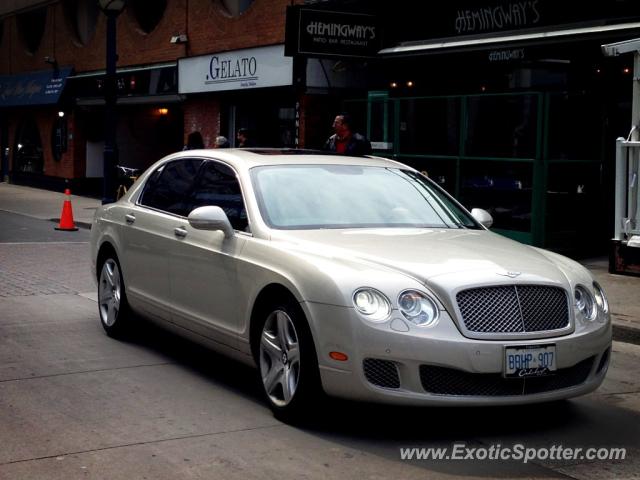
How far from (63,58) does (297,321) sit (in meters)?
26.9

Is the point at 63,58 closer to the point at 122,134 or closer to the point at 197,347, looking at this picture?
the point at 122,134

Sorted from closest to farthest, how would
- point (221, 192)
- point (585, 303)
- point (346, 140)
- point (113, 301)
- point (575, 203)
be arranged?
1. point (585, 303)
2. point (221, 192)
3. point (113, 301)
4. point (346, 140)
5. point (575, 203)

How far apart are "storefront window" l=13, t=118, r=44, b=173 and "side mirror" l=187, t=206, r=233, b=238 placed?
26.9 m

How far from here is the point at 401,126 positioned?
16953 mm

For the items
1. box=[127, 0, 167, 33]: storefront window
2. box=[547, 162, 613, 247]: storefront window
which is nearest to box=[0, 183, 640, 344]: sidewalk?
box=[547, 162, 613, 247]: storefront window

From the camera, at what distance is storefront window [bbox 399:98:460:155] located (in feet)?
51.8

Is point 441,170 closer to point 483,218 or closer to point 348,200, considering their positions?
point 483,218

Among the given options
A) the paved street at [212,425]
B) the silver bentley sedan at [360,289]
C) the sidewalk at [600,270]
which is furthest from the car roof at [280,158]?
the sidewalk at [600,270]

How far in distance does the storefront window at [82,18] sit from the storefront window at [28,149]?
3901mm

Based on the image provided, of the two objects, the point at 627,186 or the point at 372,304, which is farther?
the point at 627,186

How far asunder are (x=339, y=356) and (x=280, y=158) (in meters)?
2.15

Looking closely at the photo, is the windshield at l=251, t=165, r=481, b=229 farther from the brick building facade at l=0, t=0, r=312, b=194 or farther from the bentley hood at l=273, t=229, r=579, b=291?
the brick building facade at l=0, t=0, r=312, b=194

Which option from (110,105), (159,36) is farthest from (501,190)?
(159,36)

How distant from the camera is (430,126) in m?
16.3
